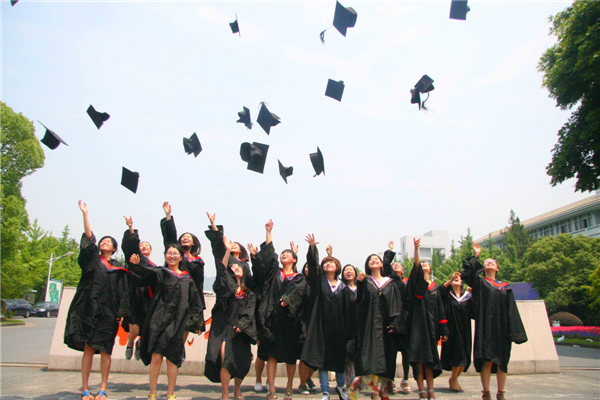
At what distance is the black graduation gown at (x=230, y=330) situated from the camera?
5195 millimetres

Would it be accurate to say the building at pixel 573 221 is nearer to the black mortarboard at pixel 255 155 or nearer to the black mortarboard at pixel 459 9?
the black mortarboard at pixel 459 9

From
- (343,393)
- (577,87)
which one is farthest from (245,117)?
(577,87)

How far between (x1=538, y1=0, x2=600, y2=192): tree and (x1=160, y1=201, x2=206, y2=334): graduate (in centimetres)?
1708

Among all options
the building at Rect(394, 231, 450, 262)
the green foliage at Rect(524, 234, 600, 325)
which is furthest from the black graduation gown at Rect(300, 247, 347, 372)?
the building at Rect(394, 231, 450, 262)

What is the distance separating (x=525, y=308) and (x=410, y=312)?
384 centimetres

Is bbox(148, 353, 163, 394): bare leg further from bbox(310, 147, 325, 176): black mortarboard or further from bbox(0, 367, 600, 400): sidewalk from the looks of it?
bbox(310, 147, 325, 176): black mortarboard

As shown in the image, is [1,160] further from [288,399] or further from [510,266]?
[510,266]

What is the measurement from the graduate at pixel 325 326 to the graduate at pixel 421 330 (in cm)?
91

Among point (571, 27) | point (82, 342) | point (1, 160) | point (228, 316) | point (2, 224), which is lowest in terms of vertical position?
point (82, 342)

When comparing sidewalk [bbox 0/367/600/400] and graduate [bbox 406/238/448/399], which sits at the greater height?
graduate [bbox 406/238/448/399]

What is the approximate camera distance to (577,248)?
3200 centimetres

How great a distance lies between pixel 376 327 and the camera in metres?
5.58

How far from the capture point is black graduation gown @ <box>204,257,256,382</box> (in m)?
5.20

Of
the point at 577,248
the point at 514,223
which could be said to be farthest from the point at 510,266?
the point at 577,248
